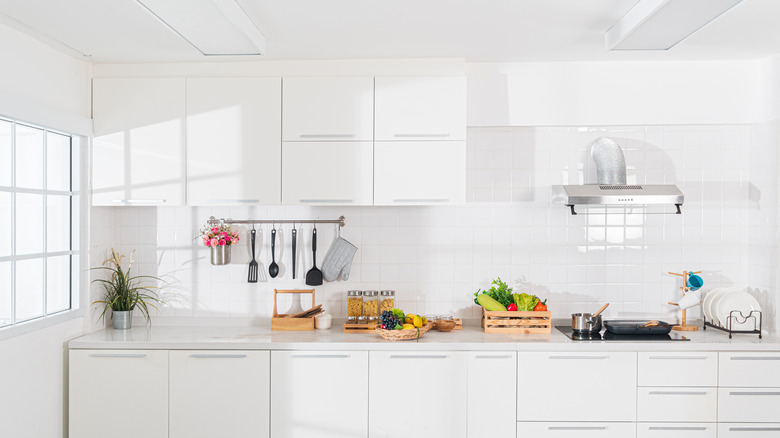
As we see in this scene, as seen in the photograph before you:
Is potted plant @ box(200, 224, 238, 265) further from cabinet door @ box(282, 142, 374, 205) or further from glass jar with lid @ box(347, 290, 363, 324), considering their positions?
glass jar with lid @ box(347, 290, 363, 324)

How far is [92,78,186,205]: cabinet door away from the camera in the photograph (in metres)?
3.42

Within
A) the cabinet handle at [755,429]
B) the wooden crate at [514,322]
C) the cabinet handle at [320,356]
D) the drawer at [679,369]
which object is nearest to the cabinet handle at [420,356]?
the cabinet handle at [320,356]

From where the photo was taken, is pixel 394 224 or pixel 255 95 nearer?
pixel 255 95

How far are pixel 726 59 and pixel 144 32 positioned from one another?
3288 mm

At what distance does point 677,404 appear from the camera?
3139mm

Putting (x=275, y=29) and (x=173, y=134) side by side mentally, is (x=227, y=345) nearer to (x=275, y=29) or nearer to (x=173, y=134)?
(x=173, y=134)

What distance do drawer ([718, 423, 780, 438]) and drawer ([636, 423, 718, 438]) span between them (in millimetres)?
43

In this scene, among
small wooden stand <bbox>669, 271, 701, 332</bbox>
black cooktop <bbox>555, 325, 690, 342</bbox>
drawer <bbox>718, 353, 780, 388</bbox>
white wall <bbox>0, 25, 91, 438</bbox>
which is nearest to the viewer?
white wall <bbox>0, 25, 91, 438</bbox>

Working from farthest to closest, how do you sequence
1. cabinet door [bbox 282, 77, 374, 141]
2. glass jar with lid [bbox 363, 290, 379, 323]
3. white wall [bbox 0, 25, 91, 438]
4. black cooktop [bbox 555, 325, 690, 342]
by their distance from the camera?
1. glass jar with lid [bbox 363, 290, 379, 323]
2. cabinet door [bbox 282, 77, 374, 141]
3. black cooktop [bbox 555, 325, 690, 342]
4. white wall [bbox 0, 25, 91, 438]

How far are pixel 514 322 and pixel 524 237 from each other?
579 millimetres

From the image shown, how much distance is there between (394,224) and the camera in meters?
3.74

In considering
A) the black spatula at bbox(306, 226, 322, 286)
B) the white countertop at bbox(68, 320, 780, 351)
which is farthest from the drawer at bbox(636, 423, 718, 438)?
the black spatula at bbox(306, 226, 322, 286)

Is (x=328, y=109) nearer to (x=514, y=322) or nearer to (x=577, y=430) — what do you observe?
(x=514, y=322)

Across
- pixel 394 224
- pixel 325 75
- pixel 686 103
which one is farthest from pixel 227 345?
pixel 686 103
